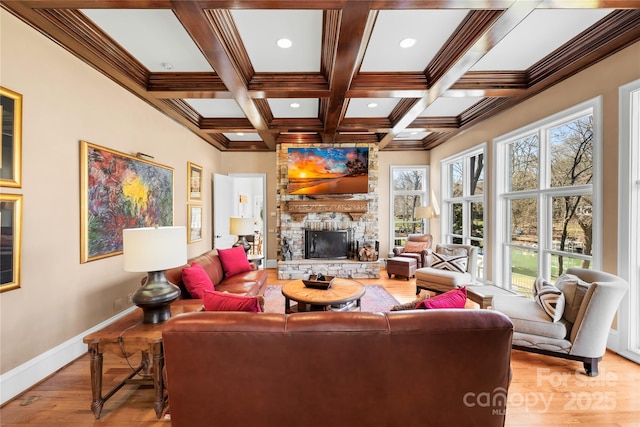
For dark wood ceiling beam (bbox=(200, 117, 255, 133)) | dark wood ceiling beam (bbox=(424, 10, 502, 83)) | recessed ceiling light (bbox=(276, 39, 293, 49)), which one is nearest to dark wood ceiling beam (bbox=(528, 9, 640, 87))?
dark wood ceiling beam (bbox=(424, 10, 502, 83))

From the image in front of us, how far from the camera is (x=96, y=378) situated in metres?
1.77

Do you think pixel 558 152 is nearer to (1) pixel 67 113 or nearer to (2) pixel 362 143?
(2) pixel 362 143

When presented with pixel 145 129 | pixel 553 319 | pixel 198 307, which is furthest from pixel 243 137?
pixel 553 319

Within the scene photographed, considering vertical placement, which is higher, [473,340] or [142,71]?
[142,71]

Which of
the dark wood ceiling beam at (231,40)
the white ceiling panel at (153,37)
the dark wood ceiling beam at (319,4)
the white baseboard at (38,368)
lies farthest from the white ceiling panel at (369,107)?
the white baseboard at (38,368)

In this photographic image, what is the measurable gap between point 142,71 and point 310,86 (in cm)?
196

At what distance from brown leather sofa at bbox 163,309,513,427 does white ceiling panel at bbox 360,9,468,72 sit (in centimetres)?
235

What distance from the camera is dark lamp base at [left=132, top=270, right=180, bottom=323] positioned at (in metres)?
1.86

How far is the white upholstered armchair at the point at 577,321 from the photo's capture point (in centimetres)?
218

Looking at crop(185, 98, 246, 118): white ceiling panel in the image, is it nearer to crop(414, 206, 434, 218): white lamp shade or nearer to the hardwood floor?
the hardwood floor

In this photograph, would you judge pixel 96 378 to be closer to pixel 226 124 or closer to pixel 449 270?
pixel 226 124

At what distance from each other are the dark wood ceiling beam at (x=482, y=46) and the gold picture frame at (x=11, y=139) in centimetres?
377

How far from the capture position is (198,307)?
2.29 metres

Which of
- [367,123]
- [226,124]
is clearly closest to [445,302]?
[367,123]
